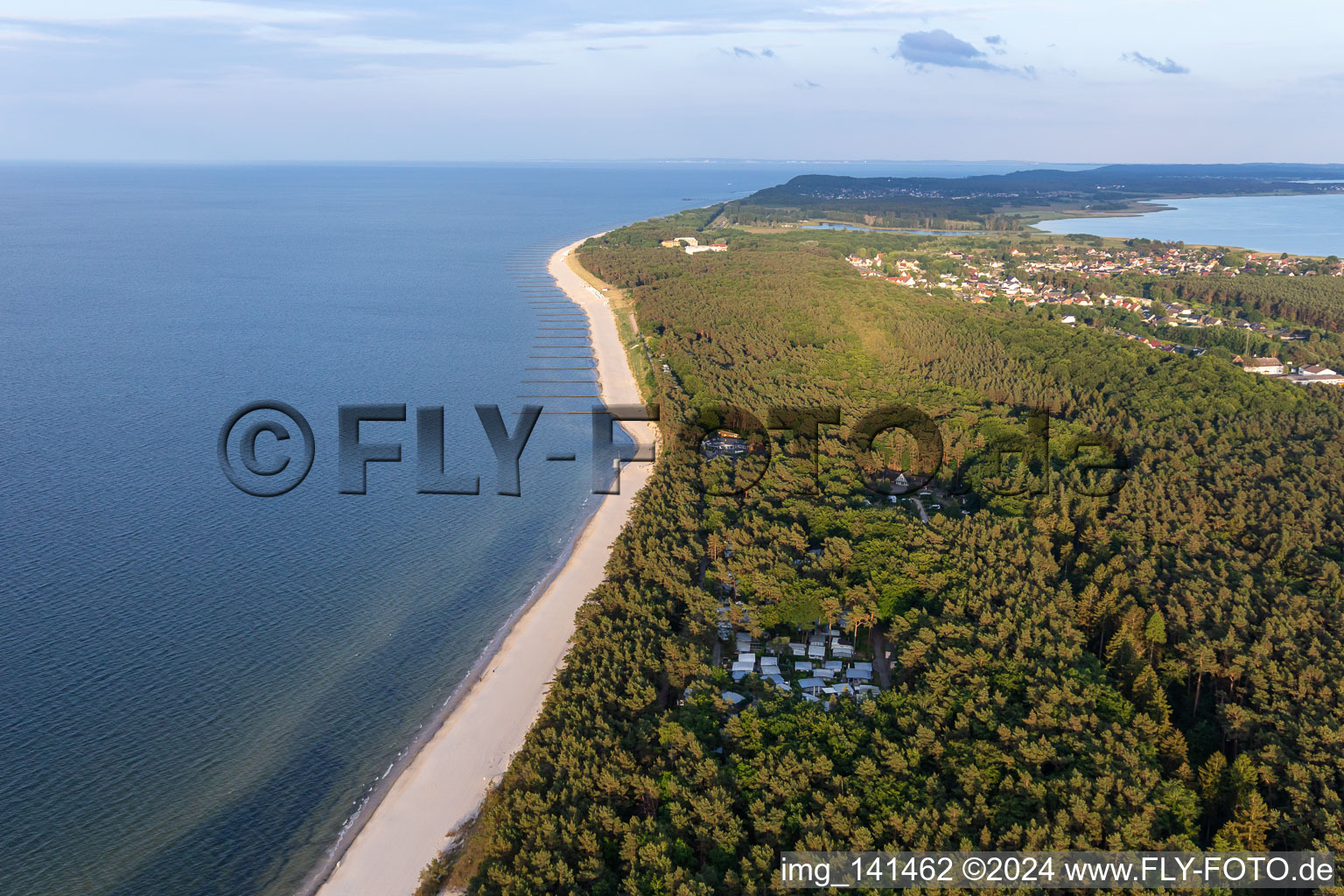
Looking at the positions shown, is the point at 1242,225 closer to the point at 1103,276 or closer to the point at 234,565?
the point at 1103,276

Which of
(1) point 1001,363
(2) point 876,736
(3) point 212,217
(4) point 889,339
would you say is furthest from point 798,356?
(3) point 212,217

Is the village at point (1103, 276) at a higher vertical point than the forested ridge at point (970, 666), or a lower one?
higher

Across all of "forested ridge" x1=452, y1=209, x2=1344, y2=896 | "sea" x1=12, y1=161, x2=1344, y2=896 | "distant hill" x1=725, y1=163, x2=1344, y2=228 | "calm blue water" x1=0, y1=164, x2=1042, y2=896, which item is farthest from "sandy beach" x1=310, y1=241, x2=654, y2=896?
"distant hill" x1=725, y1=163, x2=1344, y2=228

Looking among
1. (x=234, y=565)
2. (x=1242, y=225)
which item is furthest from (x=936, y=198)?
(x=234, y=565)

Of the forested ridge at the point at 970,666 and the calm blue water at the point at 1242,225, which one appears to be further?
the calm blue water at the point at 1242,225

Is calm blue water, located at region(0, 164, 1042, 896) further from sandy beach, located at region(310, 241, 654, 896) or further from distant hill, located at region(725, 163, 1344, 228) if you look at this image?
distant hill, located at region(725, 163, 1344, 228)

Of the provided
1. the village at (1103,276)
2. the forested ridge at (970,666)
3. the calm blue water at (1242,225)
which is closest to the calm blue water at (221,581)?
the forested ridge at (970,666)

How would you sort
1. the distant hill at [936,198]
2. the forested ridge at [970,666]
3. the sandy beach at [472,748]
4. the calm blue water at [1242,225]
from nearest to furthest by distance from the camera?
the forested ridge at [970,666] → the sandy beach at [472,748] → the calm blue water at [1242,225] → the distant hill at [936,198]

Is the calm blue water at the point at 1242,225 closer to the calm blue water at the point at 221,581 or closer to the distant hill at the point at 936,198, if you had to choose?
the distant hill at the point at 936,198
